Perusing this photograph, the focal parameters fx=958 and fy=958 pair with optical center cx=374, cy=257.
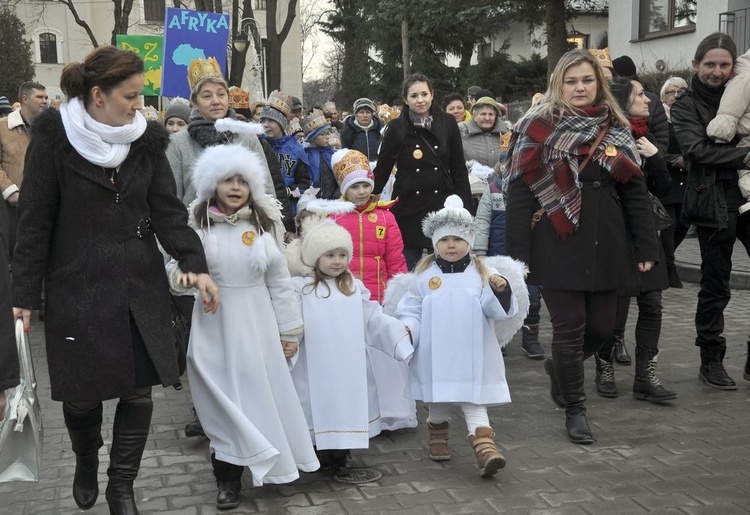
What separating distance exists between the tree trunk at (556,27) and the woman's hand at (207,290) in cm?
2266

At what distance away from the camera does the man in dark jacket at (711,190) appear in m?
6.10

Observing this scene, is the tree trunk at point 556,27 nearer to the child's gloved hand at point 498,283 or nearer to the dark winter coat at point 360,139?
the dark winter coat at point 360,139

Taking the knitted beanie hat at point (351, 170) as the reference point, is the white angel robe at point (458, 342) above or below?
below

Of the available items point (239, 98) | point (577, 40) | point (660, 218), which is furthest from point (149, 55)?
point (660, 218)

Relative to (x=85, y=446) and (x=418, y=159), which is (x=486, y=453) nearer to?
(x=85, y=446)

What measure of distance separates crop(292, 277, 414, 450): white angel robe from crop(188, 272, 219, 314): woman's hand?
79cm

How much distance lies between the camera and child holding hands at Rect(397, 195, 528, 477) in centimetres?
497

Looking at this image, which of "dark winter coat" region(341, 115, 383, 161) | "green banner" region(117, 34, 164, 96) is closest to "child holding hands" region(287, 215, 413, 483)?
"dark winter coat" region(341, 115, 383, 161)

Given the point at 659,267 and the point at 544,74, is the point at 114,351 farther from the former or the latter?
the point at 544,74

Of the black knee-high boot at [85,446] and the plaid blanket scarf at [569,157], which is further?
the plaid blanket scarf at [569,157]

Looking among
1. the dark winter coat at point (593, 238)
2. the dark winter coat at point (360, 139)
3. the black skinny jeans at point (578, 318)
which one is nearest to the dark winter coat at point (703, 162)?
the dark winter coat at point (593, 238)

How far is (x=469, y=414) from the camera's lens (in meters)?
4.98

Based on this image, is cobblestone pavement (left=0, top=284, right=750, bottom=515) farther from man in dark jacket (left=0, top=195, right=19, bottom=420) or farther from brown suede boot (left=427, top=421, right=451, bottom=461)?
man in dark jacket (left=0, top=195, right=19, bottom=420)

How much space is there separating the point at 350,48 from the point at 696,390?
1654 inches
